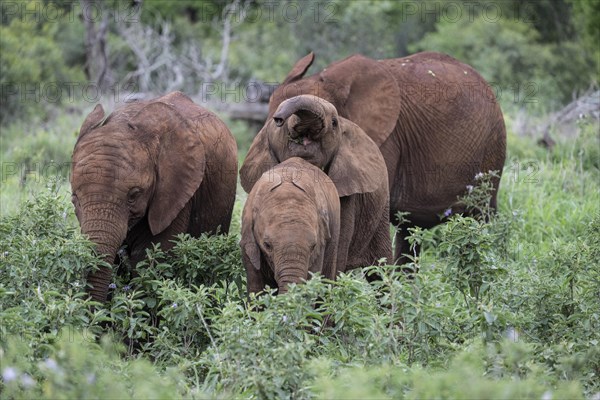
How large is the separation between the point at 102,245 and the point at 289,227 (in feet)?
4.07

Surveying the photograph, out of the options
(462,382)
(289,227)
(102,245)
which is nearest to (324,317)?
(289,227)

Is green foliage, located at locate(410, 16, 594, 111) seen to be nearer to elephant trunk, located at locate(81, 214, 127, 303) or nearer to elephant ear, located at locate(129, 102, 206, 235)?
elephant ear, located at locate(129, 102, 206, 235)

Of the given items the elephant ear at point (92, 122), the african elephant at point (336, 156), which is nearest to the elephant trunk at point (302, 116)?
the african elephant at point (336, 156)

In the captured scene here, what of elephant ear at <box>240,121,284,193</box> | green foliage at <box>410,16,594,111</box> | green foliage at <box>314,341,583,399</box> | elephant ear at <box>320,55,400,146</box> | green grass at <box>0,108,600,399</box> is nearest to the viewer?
green foliage at <box>314,341,583,399</box>

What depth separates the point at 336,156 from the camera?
24.0ft

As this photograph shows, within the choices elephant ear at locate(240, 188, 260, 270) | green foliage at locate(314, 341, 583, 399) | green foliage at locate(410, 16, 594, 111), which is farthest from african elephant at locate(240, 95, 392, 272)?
green foliage at locate(410, 16, 594, 111)

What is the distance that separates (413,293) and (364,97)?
290 cm

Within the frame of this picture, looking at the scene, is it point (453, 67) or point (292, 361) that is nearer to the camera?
point (292, 361)

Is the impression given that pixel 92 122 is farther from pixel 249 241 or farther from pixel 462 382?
pixel 462 382

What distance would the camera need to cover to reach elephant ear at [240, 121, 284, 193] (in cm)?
737

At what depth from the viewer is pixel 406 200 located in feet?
30.9

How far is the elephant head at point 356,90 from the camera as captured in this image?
8609mm

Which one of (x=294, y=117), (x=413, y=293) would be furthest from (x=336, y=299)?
(x=294, y=117)

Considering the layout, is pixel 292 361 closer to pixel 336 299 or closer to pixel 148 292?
pixel 336 299
